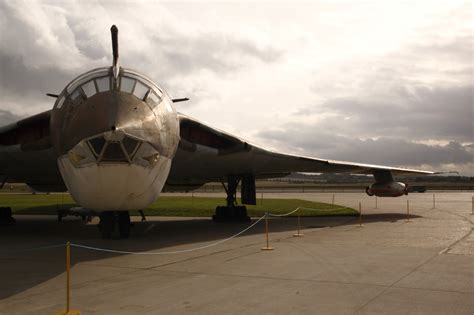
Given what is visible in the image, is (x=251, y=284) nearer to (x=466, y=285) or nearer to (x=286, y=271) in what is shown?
(x=286, y=271)

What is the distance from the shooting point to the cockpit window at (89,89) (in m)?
8.94

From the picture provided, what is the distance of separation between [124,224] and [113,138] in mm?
5193

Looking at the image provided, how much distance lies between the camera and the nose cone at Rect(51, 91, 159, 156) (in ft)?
25.9

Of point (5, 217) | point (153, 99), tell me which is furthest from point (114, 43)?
point (5, 217)

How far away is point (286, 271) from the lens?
7.75 m

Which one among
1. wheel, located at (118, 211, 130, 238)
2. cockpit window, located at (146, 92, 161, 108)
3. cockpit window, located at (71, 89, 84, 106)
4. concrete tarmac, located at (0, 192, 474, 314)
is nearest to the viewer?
concrete tarmac, located at (0, 192, 474, 314)

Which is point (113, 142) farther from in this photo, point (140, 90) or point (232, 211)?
point (232, 211)

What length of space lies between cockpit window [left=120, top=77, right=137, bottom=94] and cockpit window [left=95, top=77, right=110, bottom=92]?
259mm

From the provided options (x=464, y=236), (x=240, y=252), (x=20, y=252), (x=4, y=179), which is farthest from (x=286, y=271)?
(x=4, y=179)

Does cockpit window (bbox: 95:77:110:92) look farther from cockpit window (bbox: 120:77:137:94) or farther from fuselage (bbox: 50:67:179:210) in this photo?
cockpit window (bbox: 120:77:137:94)

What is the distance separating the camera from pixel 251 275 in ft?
24.4

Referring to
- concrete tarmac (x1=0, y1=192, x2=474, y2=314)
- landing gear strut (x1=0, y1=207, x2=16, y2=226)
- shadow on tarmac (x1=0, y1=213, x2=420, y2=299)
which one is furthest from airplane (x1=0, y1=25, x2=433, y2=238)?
landing gear strut (x1=0, y1=207, x2=16, y2=226)

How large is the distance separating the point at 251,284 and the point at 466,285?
2988mm

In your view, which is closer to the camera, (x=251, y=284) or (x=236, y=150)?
(x=251, y=284)
